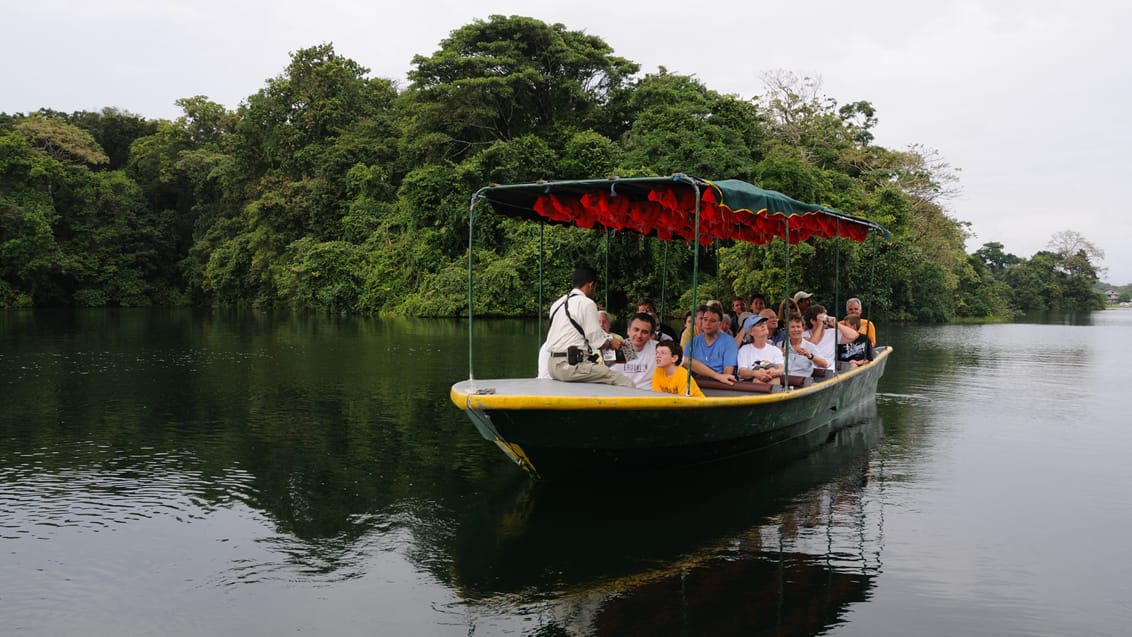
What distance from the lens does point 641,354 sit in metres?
8.42

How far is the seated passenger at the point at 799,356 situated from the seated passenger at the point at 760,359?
0.68 meters

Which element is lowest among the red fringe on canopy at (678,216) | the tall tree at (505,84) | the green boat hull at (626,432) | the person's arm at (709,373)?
the green boat hull at (626,432)

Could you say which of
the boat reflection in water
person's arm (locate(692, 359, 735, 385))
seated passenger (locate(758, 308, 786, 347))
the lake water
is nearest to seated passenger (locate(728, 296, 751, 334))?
seated passenger (locate(758, 308, 786, 347))

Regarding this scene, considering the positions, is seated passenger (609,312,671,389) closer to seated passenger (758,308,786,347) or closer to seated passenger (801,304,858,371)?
seated passenger (758,308,786,347)

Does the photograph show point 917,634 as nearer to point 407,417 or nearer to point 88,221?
point 407,417

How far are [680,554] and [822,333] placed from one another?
5.46m

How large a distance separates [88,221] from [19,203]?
4507 mm

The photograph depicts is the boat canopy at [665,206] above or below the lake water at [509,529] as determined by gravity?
above

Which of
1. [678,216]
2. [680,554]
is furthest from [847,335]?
[680,554]

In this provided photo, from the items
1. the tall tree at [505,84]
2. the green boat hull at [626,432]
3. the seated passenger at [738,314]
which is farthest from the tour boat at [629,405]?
the tall tree at [505,84]

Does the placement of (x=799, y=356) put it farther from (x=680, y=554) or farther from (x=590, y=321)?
(x=680, y=554)

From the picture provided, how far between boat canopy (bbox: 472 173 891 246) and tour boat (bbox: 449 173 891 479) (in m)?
0.02

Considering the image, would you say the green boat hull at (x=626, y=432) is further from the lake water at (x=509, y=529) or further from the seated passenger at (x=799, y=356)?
the seated passenger at (x=799, y=356)

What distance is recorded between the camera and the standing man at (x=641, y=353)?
8.16m
